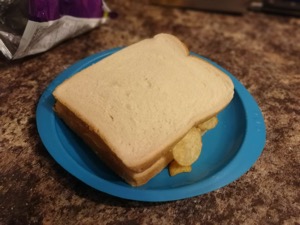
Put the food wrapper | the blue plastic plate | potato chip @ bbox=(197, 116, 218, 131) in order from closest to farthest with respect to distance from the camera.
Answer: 1. the blue plastic plate
2. potato chip @ bbox=(197, 116, 218, 131)
3. the food wrapper

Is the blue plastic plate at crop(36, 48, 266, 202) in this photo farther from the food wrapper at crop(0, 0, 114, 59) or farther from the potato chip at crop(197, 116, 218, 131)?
the food wrapper at crop(0, 0, 114, 59)

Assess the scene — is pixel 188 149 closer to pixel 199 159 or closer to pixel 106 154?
pixel 199 159

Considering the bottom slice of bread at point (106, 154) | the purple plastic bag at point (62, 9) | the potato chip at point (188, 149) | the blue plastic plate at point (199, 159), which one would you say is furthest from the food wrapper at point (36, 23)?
the potato chip at point (188, 149)

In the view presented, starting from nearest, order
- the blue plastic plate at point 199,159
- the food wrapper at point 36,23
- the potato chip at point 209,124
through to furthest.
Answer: the blue plastic plate at point 199,159 → the potato chip at point 209,124 → the food wrapper at point 36,23

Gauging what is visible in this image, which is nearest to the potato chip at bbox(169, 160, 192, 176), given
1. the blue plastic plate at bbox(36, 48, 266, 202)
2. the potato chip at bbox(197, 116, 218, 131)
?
the blue plastic plate at bbox(36, 48, 266, 202)

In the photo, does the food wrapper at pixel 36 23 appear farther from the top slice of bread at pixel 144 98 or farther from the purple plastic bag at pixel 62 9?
the top slice of bread at pixel 144 98

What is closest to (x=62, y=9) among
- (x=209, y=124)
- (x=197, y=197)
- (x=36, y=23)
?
(x=36, y=23)
